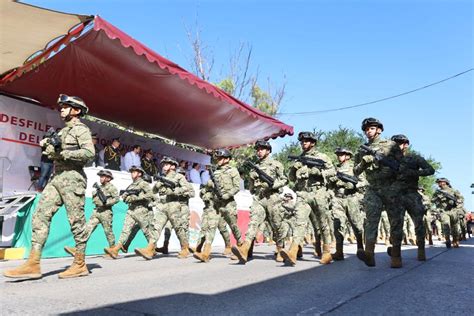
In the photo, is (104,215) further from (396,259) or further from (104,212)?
(396,259)

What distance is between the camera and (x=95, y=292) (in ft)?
12.9

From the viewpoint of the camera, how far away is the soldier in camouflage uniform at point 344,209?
Answer: 23.7 ft

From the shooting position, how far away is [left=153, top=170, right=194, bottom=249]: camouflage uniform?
27.5 ft

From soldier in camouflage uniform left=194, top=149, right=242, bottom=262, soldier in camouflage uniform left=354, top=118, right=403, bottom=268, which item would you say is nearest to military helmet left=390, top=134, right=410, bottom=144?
soldier in camouflage uniform left=354, top=118, right=403, bottom=268

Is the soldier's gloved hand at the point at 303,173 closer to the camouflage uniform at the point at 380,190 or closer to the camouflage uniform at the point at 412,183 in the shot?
the camouflage uniform at the point at 380,190

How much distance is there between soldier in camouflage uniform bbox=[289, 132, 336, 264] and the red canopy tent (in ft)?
13.3

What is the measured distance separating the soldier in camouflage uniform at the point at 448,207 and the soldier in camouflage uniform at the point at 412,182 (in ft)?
17.1

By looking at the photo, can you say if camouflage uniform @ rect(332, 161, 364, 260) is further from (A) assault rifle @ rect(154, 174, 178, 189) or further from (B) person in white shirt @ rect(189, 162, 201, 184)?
(B) person in white shirt @ rect(189, 162, 201, 184)

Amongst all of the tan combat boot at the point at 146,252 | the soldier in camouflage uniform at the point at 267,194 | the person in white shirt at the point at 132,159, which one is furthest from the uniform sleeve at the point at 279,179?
the person in white shirt at the point at 132,159

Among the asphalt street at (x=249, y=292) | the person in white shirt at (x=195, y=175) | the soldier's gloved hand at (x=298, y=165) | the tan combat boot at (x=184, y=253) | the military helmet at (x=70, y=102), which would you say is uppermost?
the person in white shirt at (x=195, y=175)

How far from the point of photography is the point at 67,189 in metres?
4.90

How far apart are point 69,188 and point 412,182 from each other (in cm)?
522

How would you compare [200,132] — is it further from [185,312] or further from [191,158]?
[185,312]

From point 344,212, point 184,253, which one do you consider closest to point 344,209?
point 344,212
